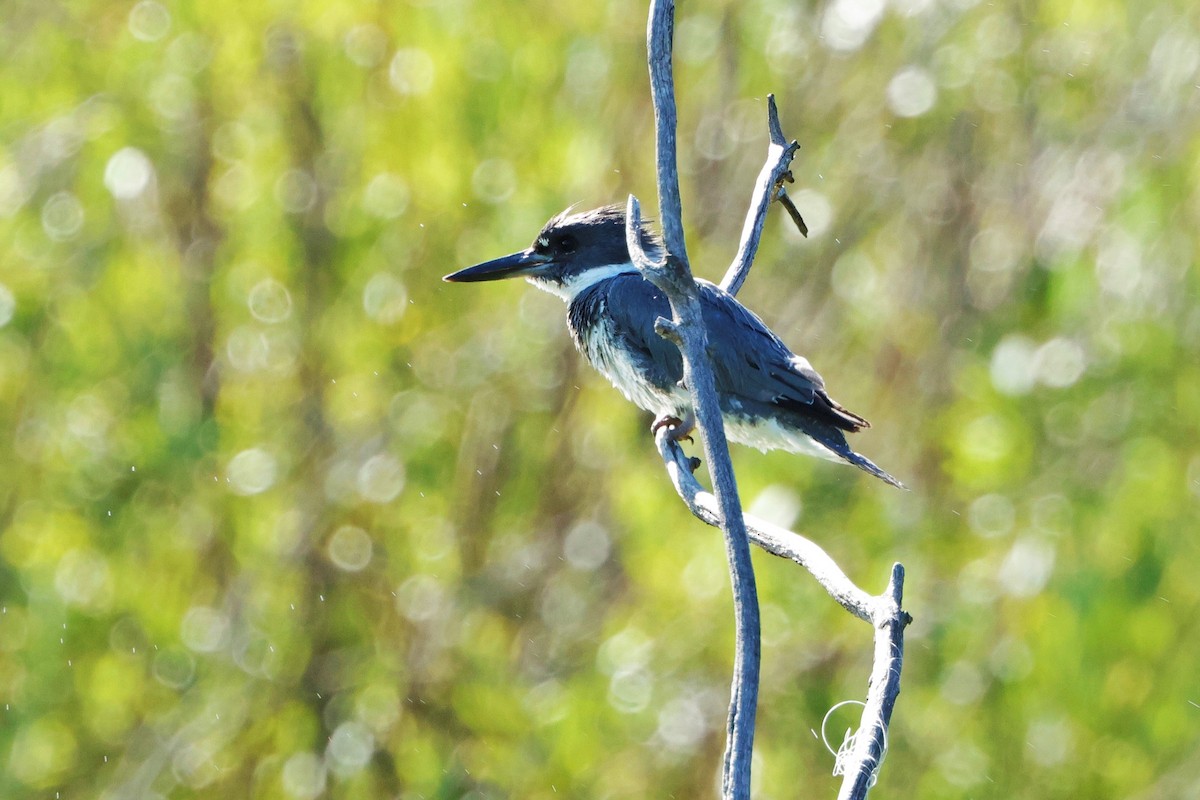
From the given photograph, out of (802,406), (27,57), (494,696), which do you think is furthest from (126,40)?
(802,406)

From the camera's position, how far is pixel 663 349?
335cm

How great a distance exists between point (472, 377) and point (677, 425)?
139 cm

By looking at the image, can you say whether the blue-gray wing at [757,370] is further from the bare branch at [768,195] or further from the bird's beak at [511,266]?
the bare branch at [768,195]

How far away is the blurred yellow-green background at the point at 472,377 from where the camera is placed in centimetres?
423

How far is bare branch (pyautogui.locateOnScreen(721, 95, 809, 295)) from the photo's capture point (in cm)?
224

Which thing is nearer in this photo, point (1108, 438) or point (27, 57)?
point (1108, 438)

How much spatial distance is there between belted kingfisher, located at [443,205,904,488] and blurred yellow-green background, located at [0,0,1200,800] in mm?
638

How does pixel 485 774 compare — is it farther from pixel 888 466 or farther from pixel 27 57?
pixel 27 57

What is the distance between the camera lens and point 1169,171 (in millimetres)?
4031

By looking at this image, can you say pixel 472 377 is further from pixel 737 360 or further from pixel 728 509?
Answer: pixel 728 509

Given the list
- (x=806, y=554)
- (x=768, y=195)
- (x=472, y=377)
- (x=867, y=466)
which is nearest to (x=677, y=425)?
(x=867, y=466)

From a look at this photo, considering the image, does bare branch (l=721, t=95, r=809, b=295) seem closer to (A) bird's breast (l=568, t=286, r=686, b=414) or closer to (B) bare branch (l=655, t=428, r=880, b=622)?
(B) bare branch (l=655, t=428, r=880, b=622)

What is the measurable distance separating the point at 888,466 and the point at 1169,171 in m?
1.15

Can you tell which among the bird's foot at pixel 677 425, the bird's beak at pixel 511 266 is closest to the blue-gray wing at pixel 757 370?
the bird's foot at pixel 677 425
